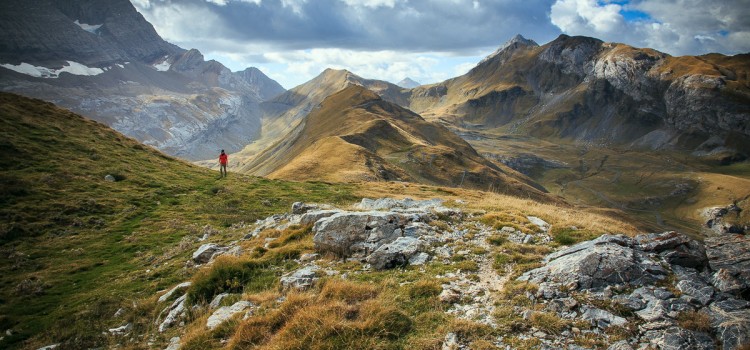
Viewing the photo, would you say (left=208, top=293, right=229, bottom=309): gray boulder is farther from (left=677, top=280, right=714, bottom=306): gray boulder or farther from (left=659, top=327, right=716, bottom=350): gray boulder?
(left=677, top=280, right=714, bottom=306): gray boulder

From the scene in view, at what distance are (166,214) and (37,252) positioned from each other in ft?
24.7

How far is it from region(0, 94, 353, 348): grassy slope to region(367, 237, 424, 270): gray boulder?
29.6 feet

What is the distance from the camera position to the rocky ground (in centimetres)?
838

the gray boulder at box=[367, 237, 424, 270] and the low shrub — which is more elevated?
the gray boulder at box=[367, 237, 424, 270]

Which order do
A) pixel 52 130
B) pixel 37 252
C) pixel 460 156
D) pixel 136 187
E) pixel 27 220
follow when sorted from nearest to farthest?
1. pixel 37 252
2. pixel 27 220
3. pixel 136 187
4. pixel 52 130
5. pixel 460 156

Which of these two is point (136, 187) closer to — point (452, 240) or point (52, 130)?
point (52, 130)

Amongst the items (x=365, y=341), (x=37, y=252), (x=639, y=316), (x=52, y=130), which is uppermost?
(x=52, y=130)

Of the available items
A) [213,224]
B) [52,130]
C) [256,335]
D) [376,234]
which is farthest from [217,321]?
[52,130]

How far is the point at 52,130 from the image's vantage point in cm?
3591

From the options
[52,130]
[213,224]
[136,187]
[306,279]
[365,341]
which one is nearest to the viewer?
[365,341]

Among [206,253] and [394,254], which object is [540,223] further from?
[206,253]

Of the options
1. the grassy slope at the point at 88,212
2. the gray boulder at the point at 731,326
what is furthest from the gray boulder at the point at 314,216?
the gray boulder at the point at 731,326

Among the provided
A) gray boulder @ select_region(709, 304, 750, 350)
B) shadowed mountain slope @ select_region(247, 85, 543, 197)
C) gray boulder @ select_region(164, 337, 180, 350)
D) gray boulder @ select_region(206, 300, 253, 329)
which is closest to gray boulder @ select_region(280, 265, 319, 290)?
gray boulder @ select_region(206, 300, 253, 329)

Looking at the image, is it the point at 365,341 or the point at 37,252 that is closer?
the point at 365,341
